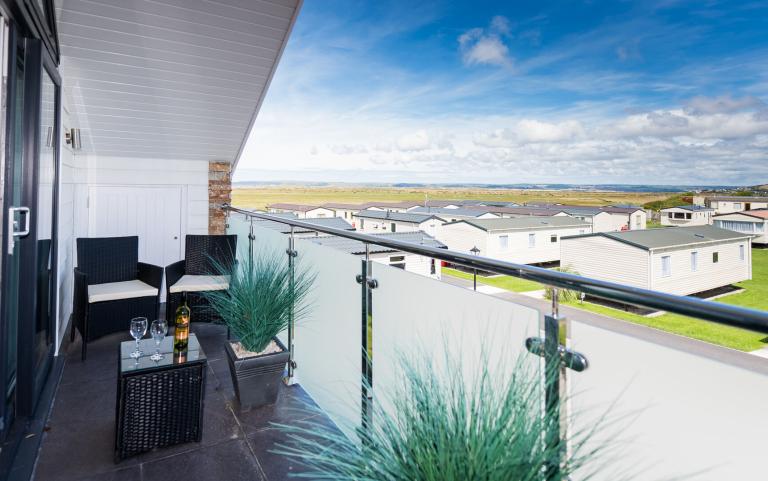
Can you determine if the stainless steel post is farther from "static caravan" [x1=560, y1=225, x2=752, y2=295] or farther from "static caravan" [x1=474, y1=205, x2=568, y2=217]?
"static caravan" [x1=474, y1=205, x2=568, y2=217]

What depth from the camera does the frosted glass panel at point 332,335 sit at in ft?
7.82

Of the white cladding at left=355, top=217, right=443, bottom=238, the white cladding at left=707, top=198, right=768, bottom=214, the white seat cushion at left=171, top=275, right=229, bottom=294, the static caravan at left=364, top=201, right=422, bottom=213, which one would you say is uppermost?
the static caravan at left=364, top=201, right=422, bottom=213

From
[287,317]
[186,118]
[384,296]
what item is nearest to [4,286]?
[287,317]

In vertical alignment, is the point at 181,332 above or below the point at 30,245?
below

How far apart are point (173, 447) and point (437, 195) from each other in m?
20.8

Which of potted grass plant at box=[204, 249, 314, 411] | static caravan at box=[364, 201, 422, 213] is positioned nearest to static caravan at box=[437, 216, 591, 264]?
static caravan at box=[364, 201, 422, 213]

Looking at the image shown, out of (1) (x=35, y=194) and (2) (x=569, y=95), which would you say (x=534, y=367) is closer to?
(1) (x=35, y=194)

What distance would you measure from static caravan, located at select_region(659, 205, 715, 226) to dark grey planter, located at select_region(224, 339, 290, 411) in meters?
13.1

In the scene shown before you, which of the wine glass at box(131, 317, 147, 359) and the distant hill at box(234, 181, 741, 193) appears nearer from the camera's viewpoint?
the wine glass at box(131, 317, 147, 359)

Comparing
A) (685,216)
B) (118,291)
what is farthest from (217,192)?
(685,216)

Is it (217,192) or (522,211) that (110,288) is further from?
(522,211)

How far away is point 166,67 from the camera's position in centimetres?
437

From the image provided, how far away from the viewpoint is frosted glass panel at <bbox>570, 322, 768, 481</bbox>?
0.82m

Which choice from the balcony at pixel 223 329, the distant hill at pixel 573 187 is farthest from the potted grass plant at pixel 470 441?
the distant hill at pixel 573 187
